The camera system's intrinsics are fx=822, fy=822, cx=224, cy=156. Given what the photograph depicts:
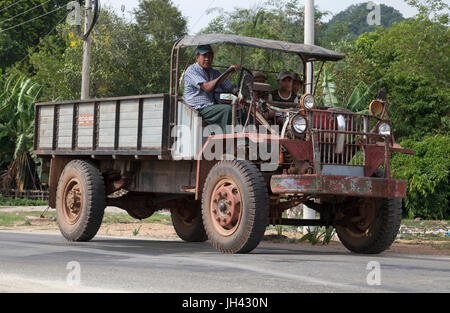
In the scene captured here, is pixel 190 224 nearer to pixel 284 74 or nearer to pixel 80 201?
pixel 80 201

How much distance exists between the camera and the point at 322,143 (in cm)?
1034

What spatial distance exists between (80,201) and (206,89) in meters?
3.01

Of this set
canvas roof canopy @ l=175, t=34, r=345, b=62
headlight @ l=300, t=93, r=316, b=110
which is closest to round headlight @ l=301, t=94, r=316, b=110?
headlight @ l=300, t=93, r=316, b=110

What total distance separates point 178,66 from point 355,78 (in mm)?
21377

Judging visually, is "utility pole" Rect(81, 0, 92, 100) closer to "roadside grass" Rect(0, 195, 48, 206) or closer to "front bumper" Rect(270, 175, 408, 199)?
"roadside grass" Rect(0, 195, 48, 206)

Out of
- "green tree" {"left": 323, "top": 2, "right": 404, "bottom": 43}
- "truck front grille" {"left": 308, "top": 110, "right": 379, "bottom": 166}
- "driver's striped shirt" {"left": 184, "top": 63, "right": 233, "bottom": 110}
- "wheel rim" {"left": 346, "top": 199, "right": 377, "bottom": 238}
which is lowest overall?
"wheel rim" {"left": 346, "top": 199, "right": 377, "bottom": 238}

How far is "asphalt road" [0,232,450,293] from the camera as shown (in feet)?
22.8

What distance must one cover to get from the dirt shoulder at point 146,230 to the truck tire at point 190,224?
3.69 ft

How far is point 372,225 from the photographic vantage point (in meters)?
11.1

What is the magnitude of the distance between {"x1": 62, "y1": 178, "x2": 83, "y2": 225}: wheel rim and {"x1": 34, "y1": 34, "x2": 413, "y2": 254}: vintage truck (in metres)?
0.02

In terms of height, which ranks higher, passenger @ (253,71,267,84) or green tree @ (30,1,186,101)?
green tree @ (30,1,186,101)

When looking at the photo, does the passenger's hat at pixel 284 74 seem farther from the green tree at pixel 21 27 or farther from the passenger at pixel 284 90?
the green tree at pixel 21 27

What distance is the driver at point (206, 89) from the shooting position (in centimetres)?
1084

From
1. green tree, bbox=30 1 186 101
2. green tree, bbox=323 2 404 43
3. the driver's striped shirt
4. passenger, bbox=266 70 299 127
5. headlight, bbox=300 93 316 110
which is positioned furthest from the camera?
green tree, bbox=323 2 404 43
